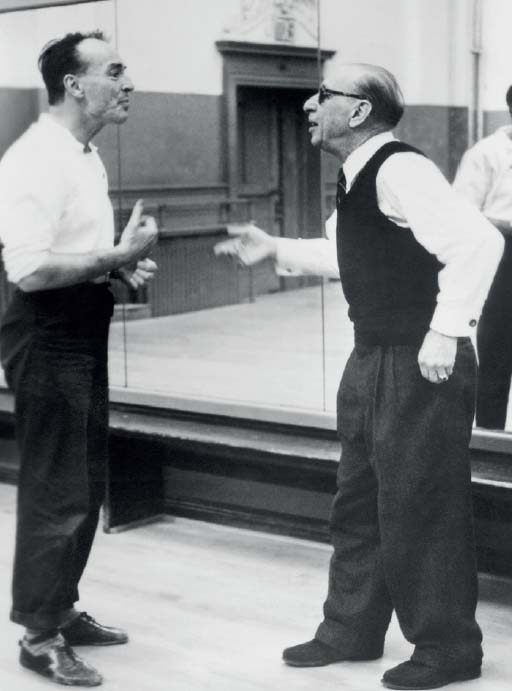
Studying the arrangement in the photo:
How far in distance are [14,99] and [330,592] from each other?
602 cm

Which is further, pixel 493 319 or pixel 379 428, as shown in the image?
pixel 493 319

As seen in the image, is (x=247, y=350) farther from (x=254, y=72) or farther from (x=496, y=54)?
(x=496, y=54)

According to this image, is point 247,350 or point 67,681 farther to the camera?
point 247,350

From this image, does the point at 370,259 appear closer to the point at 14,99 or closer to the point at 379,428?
the point at 379,428

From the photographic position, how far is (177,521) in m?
5.26

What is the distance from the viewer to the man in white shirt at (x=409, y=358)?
10.0 ft

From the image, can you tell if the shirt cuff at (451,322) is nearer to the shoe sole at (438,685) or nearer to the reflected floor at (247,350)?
the shoe sole at (438,685)

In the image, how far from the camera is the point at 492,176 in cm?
496

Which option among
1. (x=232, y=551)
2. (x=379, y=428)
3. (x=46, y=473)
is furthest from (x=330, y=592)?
(x=232, y=551)

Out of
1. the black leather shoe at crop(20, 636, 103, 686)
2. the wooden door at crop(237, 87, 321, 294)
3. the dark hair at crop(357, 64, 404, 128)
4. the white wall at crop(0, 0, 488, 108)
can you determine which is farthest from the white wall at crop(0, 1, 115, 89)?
the black leather shoe at crop(20, 636, 103, 686)

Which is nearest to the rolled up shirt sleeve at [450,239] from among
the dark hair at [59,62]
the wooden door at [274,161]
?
the dark hair at [59,62]

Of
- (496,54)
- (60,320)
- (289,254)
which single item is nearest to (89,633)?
(60,320)

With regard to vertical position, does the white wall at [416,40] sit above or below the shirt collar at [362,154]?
above

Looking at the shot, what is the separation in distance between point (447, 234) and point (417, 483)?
661 mm
